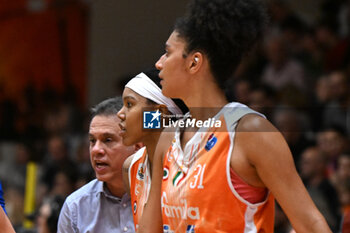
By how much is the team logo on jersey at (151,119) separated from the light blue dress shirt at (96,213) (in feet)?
1.97

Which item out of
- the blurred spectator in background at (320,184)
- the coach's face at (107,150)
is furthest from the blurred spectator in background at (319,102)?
the coach's face at (107,150)

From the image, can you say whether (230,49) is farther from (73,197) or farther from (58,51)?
(58,51)

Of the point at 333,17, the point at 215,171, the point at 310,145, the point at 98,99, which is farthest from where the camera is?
the point at 98,99

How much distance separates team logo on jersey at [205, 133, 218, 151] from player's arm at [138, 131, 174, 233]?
250mm

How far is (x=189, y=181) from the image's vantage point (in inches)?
102

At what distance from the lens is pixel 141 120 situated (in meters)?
3.25

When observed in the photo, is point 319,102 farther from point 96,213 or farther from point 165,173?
point 165,173

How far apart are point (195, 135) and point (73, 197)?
50.4 inches

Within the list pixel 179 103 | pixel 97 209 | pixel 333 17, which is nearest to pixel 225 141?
pixel 179 103

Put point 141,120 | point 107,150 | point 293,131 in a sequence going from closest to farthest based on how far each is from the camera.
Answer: point 141,120 < point 107,150 < point 293,131

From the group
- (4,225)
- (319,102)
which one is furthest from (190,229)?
(319,102)

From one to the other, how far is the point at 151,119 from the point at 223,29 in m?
0.84

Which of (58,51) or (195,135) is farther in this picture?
(58,51)

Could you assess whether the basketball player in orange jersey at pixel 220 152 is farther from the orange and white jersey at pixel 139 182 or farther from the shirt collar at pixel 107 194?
the shirt collar at pixel 107 194
